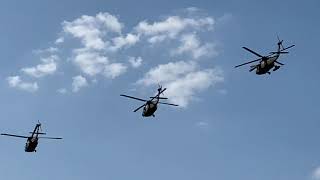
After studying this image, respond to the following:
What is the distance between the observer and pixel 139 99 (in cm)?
11831

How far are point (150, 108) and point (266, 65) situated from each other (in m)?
17.4

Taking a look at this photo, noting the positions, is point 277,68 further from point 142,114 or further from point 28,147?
point 28,147

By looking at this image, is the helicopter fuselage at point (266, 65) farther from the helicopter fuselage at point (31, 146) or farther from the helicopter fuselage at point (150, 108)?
the helicopter fuselage at point (31, 146)

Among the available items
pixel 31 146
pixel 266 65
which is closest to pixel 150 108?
pixel 266 65

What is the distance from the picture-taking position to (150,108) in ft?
386

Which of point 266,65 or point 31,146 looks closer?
point 266,65

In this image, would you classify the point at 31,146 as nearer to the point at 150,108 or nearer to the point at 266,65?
the point at 150,108

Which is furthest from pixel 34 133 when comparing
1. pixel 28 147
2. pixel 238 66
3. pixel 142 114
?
pixel 238 66

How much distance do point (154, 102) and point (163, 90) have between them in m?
2.21

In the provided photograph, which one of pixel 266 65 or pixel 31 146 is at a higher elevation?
pixel 266 65

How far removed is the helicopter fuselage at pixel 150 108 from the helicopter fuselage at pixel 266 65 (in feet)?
49.8

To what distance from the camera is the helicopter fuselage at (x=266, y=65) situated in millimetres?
113062

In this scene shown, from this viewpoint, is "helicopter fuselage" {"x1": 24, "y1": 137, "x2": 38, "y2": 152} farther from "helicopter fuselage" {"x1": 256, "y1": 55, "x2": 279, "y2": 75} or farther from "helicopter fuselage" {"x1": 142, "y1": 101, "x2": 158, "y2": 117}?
"helicopter fuselage" {"x1": 256, "y1": 55, "x2": 279, "y2": 75}

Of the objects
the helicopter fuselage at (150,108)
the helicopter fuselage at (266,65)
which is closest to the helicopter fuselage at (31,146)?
the helicopter fuselage at (150,108)
